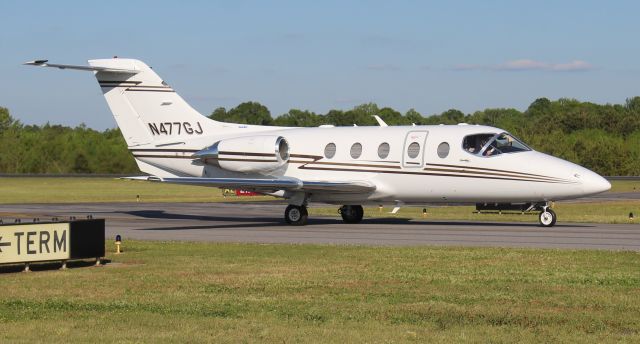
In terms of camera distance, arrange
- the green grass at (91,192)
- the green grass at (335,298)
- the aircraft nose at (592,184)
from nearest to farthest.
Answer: the green grass at (335,298) < the aircraft nose at (592,184) < the green grass at (91,192)

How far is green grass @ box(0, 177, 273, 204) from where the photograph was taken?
188 feet

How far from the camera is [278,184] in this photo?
102ft

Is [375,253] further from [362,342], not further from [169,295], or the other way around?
[362,342]

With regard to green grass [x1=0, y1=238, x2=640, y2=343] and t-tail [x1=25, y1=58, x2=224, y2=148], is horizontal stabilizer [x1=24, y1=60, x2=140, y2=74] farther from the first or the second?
green grass [x1=0, y1=238, x2=640, y2=343]

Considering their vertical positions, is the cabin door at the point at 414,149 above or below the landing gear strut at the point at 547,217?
above

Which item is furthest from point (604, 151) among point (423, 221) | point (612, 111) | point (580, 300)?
point (580, 300)

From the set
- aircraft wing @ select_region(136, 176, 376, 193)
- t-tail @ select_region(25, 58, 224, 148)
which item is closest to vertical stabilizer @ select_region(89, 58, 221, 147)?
t-tail @ select_region(25, 58, 224, 148)

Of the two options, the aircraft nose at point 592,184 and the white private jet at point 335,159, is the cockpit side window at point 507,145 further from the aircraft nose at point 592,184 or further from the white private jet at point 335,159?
the aircraft nose at point 592,184

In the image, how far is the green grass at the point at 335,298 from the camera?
40.1ft

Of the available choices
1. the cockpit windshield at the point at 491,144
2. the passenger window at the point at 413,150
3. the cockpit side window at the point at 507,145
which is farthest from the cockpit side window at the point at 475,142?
the passenger window at the point at 413,150

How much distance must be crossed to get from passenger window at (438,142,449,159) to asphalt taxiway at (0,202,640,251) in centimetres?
222

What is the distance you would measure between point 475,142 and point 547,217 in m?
3.05

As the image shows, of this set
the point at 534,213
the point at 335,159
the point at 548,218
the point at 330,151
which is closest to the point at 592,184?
the point at 548,218

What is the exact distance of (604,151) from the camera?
99688mm
